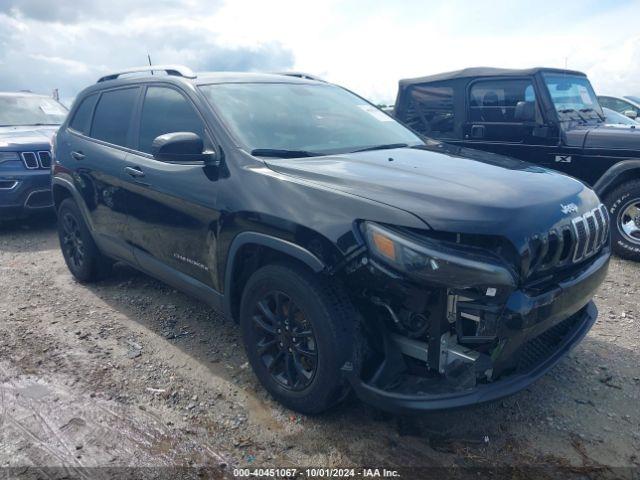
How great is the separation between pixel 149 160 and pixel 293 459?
2.26 metres

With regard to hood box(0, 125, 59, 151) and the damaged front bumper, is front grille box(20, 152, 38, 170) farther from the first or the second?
the damaged front bumper

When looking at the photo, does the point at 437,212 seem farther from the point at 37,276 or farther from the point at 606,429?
the point at 37,276

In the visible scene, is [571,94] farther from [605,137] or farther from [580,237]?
[580,237]

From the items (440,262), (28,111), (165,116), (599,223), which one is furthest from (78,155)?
(28,111)

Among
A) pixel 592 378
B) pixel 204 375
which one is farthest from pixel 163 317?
pixel 592 378

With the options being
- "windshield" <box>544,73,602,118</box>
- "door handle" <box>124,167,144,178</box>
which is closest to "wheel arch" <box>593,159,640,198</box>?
"windshield" <box>544,73,602,118</box>

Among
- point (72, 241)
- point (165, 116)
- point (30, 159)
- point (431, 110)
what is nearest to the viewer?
point (165, 116)

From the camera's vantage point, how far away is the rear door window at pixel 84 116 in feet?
15.2

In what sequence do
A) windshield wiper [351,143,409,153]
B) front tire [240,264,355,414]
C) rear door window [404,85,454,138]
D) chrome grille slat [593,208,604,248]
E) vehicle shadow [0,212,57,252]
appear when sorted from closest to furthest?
front tire [240,264,355,414], chrome grille slat [593,208,604,248], windshield wiper [351,143,409,153], rear door window [404,85,454,138], vehicle shadow [0,212,57,252]

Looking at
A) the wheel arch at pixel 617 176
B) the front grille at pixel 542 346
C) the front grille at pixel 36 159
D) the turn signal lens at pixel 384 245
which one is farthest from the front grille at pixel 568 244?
the front grille at pixel 36 159

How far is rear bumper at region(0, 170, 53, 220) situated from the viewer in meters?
6.71

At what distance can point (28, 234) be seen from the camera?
279 inches

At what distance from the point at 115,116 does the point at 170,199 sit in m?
1.31

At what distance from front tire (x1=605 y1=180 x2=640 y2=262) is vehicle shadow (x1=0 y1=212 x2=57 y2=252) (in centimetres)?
642
